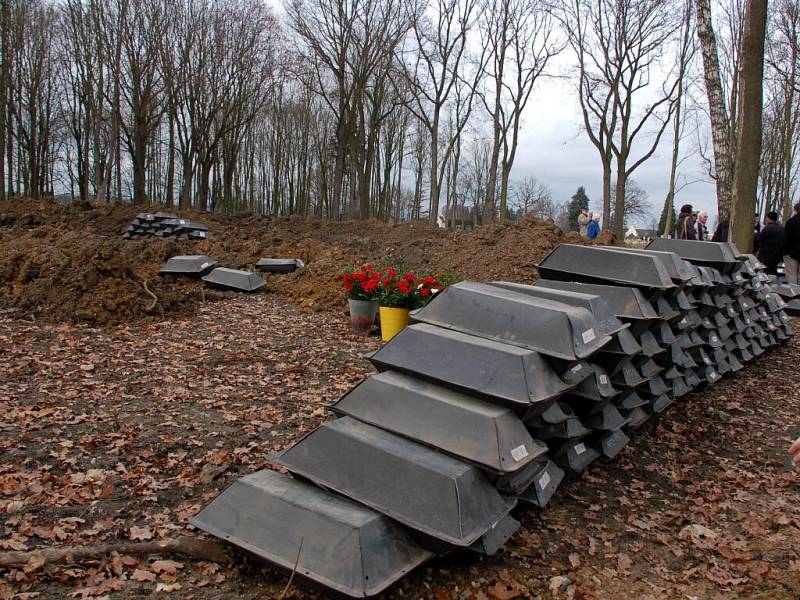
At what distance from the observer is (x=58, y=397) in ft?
18.3

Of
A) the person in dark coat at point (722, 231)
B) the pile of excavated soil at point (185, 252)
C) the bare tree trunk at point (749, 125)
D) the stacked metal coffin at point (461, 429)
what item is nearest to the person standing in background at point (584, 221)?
the pile of excavated soil at point (185, 252)

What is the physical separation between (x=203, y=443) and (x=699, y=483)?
145 inches

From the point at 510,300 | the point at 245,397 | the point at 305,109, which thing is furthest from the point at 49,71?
the point at 510,300

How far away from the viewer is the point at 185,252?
1450cm

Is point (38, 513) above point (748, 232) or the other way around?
the other way around

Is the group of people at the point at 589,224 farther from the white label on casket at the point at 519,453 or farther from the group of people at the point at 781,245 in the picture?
the white label on casket at the point at 519,453

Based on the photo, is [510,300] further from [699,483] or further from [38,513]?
[38,513]

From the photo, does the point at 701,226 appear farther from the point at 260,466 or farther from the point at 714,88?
the point at 260,466

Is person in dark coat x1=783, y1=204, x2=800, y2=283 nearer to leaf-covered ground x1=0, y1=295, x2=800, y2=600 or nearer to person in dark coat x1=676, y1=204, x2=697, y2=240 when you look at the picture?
person in dark coat x1=676, y1=204, x2=697, y2=240

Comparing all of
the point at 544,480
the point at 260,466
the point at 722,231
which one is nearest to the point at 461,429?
the point at 544,480

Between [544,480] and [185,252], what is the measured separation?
40.2 feet

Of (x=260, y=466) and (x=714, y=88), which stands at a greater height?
(x=714, y=88)

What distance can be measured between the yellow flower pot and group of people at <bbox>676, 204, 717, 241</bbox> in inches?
345

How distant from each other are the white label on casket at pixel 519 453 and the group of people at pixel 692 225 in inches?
480
